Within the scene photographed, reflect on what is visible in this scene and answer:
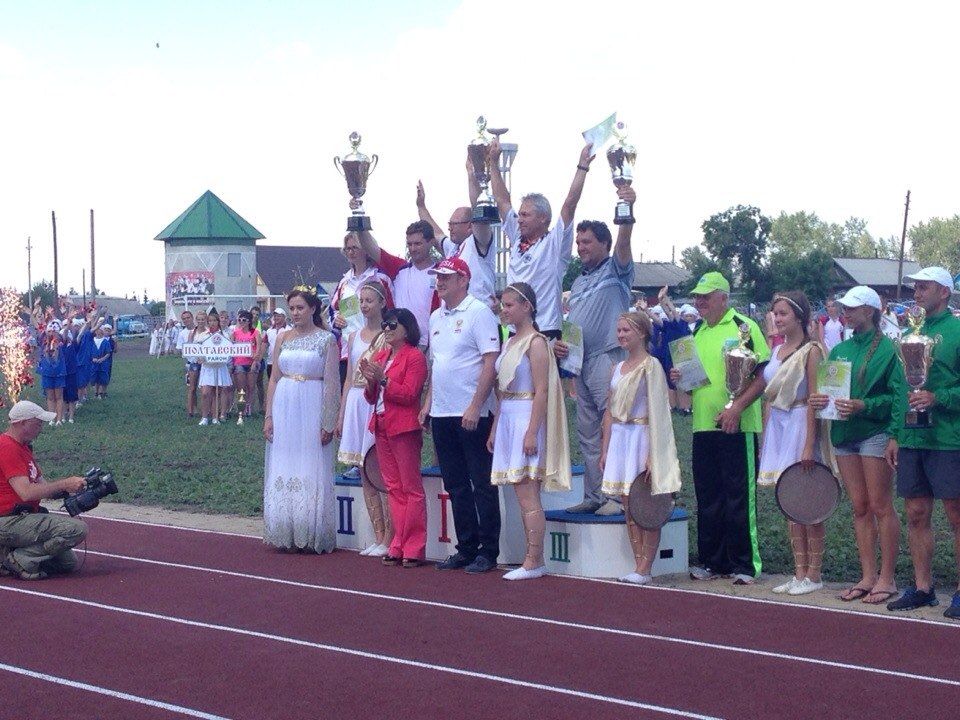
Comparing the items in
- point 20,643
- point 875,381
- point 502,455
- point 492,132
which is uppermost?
point 492,132

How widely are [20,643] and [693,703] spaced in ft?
12.6

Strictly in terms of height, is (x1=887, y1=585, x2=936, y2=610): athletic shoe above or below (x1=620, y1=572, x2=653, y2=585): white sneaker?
above

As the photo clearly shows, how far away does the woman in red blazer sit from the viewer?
9617 millimetres

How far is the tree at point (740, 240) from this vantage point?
60.9 metres

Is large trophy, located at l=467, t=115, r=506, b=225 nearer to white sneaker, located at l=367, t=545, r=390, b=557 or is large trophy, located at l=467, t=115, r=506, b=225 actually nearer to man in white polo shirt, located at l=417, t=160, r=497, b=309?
man in white polo shirt, located at l=417, t=160, r=497, b=309

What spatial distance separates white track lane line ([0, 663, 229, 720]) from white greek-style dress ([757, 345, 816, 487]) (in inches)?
163

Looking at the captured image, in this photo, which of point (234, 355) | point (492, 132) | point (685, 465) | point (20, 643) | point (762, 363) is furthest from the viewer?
point (234, 355)

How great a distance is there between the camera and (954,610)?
24.8 ft

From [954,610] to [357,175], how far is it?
17.9 ft

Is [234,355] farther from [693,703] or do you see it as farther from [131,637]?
[693,703]

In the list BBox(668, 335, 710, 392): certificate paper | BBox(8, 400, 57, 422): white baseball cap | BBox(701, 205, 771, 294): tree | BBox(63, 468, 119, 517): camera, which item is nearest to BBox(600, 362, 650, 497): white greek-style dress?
BBox(668, 335, 710, 392): certificate paper

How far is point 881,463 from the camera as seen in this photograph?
26.4 feet

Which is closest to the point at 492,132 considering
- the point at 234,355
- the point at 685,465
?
the point at 685,465

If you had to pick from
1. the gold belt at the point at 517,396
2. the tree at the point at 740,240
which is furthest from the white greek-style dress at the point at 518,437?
the tree at the point at 740,240
